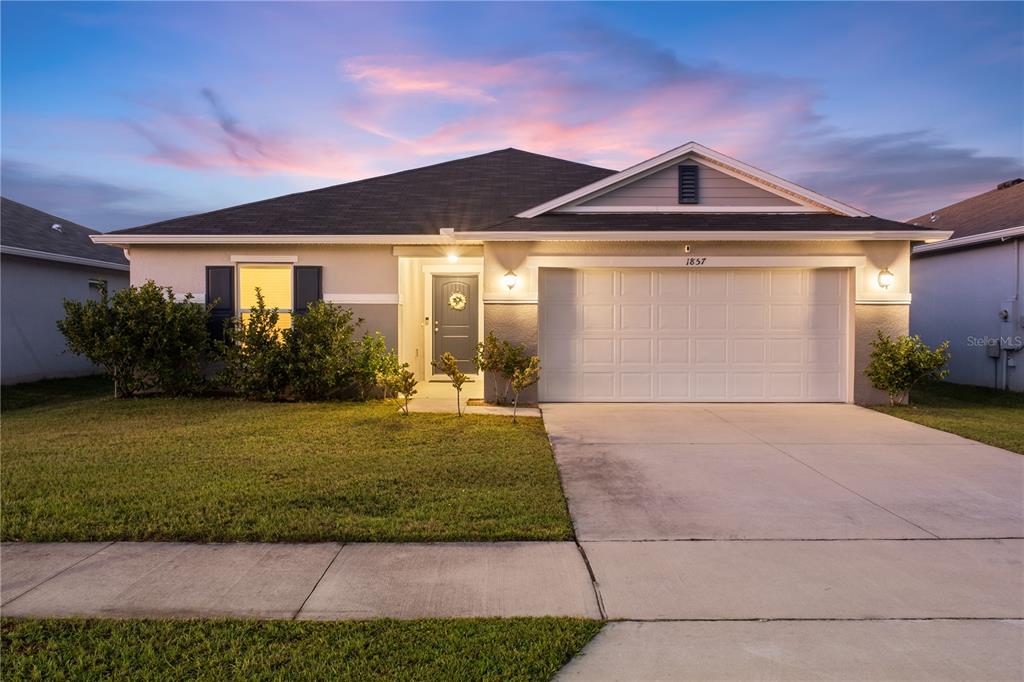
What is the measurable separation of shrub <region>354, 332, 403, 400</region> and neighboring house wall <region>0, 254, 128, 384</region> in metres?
8.15

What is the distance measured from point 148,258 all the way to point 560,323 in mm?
7561

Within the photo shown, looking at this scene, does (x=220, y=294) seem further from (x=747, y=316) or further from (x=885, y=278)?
(x=885, y=278)

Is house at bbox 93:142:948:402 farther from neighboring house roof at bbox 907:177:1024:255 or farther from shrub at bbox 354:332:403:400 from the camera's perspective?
neighboring house roof at bbox 907:177:1024:255

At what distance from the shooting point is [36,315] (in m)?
13.6

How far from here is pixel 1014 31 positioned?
38.5 feet

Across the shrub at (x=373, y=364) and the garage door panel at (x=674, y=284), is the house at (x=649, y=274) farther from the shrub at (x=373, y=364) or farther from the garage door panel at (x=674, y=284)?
the shrub at (x=373, y=364)

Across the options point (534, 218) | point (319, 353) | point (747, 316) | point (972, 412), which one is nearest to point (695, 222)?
point (747, 316)

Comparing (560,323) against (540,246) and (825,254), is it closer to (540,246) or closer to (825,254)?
(540,246)

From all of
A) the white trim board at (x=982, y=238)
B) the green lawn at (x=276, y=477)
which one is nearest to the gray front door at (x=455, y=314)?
the green lawn at (x=276, y=477)

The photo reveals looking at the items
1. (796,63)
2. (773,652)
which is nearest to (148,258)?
(773,652)

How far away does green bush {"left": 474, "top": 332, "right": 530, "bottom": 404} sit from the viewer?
956 cm

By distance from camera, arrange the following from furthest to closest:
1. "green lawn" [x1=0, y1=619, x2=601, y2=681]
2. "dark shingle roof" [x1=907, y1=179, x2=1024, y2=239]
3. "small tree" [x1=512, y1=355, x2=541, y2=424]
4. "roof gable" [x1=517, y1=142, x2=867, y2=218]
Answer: "dark shingle roof" [x1=907, y1=179, x2=1024, y2=239]
"roof gable" [x1=517, y1=142, x2=867, y2=218]
"small tree" [x1=512, y1=355, x2=541, y2=424]
"green lawn" [x1=0, y1=619, x2=601, y2=681]

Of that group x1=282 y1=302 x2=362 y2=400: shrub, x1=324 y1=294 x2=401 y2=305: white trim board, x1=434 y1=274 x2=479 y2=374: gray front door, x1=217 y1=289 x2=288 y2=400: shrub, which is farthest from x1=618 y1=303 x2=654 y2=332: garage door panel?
x1=217 y1=289 x2=288 y2=400: shrub

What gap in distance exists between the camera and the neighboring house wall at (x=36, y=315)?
12.9 meters
